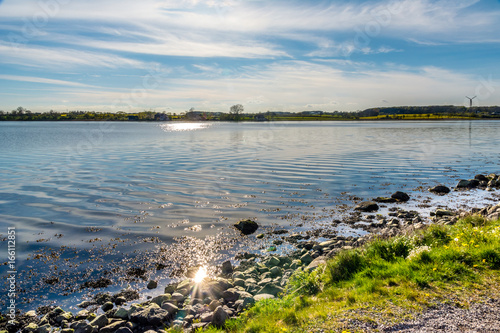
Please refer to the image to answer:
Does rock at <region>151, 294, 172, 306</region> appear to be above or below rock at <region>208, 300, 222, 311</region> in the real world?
below

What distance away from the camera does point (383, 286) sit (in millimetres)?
8641

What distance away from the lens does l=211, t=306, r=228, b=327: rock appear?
8.93 meters

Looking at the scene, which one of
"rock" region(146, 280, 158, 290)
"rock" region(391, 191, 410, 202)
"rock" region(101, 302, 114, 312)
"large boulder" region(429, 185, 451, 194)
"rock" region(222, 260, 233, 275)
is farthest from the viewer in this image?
"large boulder" region(429, 185, 451, 194)

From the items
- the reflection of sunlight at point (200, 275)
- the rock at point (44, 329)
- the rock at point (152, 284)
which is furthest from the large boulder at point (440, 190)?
the rock at point (44, 329)

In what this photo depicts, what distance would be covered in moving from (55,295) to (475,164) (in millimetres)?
44594

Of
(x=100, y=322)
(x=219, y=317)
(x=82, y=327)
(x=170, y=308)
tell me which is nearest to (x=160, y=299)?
(x=170, y=308)

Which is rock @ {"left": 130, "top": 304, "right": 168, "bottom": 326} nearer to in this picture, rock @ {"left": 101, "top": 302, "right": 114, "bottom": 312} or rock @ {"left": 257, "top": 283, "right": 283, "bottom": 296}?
rock @ {"left": 101, "top": 302, "right": 114, "bottom": 312}

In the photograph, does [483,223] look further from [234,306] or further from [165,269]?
[165,269]

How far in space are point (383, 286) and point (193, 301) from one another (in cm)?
604

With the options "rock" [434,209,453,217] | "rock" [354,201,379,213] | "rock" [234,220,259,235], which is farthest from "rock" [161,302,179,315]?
"rock" [434,209,453,217]

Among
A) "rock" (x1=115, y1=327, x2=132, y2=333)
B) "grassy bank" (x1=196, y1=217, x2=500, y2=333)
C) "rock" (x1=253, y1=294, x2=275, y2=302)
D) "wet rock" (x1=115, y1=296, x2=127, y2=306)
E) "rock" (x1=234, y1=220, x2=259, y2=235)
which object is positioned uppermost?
"grassy bank" (x1=196, y1=217, x2=500, y2=333)

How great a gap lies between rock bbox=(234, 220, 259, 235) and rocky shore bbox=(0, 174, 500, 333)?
Result: 2512 millimetres

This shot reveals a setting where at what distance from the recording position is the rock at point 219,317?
8.93 metres

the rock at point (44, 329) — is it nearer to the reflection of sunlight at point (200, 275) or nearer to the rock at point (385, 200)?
the reflection of sunlight at point (200, 275)
